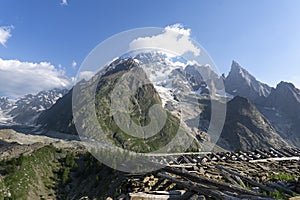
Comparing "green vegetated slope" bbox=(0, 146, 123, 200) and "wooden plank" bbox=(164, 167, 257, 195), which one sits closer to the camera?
"wooden plank" bbox=(164, 167, 257, 195)

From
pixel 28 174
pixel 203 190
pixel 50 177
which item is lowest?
pixel 50 177

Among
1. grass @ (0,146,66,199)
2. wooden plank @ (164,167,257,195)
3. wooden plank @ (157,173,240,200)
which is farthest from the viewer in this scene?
grass @ (0,146,66,199)

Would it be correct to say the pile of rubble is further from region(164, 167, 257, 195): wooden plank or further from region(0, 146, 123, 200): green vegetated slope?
region(0, 146, 123, 200): green vegetated slope

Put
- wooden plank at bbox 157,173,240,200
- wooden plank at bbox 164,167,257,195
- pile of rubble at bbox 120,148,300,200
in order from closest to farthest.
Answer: wooden plank at bbox 157,173,240,200 < wooden plank at bbox 164,167,257,195 < pile of rubble at bbox 120,148,300,200

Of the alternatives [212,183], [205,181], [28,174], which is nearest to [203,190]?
[212,183]

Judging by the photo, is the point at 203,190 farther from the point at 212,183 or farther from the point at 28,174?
the point at 28,174

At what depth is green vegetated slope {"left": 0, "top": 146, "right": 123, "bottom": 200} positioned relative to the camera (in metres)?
65.0

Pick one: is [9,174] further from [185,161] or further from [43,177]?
[185,161]

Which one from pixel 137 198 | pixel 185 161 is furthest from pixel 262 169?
pixel 137 198

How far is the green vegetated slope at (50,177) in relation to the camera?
65.0 meters

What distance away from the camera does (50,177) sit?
83.0m

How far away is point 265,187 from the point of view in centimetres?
1234

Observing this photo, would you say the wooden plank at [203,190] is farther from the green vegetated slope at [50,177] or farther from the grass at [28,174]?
the grass at [28,174]

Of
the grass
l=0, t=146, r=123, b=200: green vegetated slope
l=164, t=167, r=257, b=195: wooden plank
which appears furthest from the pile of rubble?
the grass
